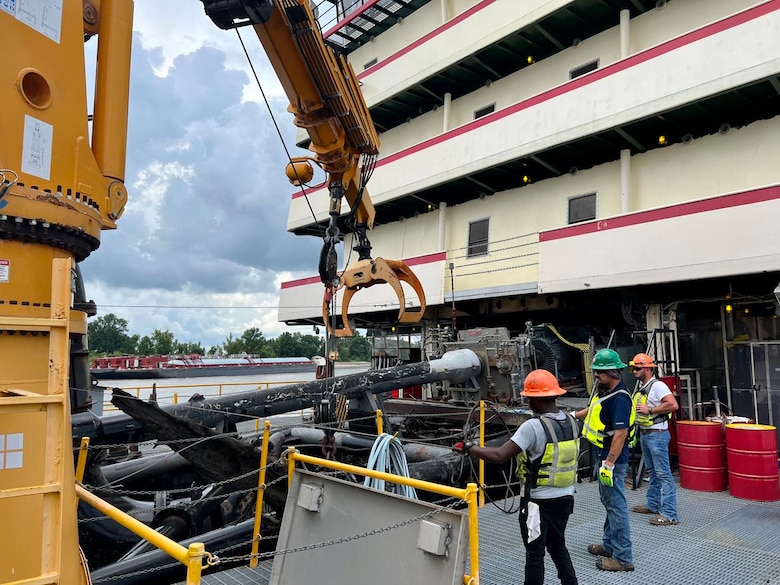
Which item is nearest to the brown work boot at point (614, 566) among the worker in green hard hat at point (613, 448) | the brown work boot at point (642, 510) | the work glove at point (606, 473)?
the worker in green hard hat at point (613, 448)

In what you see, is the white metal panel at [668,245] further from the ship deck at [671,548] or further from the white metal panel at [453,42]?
the white metal panel at [453,42]

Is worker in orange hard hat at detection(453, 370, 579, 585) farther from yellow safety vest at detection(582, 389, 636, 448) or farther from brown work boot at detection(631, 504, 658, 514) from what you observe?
brown work boot at detection(631, 504, 658, 514)

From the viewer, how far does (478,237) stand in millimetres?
17125

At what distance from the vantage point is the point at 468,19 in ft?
53.3

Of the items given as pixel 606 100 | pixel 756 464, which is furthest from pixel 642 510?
Result: pixel 606 100

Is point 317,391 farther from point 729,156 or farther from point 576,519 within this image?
point 729,156

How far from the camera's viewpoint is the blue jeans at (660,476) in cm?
616

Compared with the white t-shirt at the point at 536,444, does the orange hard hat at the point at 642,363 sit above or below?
above

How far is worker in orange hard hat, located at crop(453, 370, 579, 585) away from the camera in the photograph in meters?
3.86

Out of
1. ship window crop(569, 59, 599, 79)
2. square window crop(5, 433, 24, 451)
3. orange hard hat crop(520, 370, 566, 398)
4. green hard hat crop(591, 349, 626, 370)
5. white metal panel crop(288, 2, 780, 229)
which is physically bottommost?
square window crop(5, 433, 24, 451)

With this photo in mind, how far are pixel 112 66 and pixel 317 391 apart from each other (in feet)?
16.8

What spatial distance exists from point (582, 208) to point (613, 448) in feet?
35.6

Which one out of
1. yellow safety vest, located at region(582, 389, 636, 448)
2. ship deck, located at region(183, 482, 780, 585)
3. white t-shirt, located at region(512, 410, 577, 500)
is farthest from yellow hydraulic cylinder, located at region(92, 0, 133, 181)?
yellow safety vest, located at region(582, 389, 636, 448)

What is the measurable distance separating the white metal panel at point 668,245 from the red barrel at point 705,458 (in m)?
3.47
